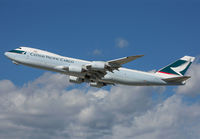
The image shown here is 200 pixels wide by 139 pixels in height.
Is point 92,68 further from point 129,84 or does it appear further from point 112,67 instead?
point 129,84

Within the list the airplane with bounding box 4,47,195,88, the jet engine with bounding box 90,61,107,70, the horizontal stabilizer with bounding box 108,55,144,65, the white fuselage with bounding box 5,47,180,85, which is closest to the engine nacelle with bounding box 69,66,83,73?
the airplane with bounding box 4,47,195,88

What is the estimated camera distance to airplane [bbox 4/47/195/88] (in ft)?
186

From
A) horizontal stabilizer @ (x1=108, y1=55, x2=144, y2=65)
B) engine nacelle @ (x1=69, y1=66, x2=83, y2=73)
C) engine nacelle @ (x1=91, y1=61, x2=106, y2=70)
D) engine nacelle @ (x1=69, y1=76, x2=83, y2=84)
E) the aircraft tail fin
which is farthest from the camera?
the aircraft tail fin

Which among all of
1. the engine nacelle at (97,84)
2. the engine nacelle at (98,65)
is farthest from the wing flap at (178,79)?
the engine nacelle at (97,84)

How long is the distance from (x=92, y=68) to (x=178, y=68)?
22.2 metres

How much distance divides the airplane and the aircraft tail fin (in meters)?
0.90

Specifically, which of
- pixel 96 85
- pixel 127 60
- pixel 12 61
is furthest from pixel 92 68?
pixel 12 61

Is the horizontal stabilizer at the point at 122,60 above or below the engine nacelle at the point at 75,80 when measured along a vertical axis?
below

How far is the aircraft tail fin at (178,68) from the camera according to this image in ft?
217

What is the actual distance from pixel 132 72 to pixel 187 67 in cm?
1489

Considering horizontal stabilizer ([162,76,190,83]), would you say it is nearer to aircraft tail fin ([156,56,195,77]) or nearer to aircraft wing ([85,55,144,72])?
aircraft tail fin ([156,56,195,77])

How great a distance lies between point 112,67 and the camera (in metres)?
56.7

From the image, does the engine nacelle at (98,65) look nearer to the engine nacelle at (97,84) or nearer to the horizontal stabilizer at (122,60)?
the horizontal stabilizer at (122,60)

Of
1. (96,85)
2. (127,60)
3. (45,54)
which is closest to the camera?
(127,60)
